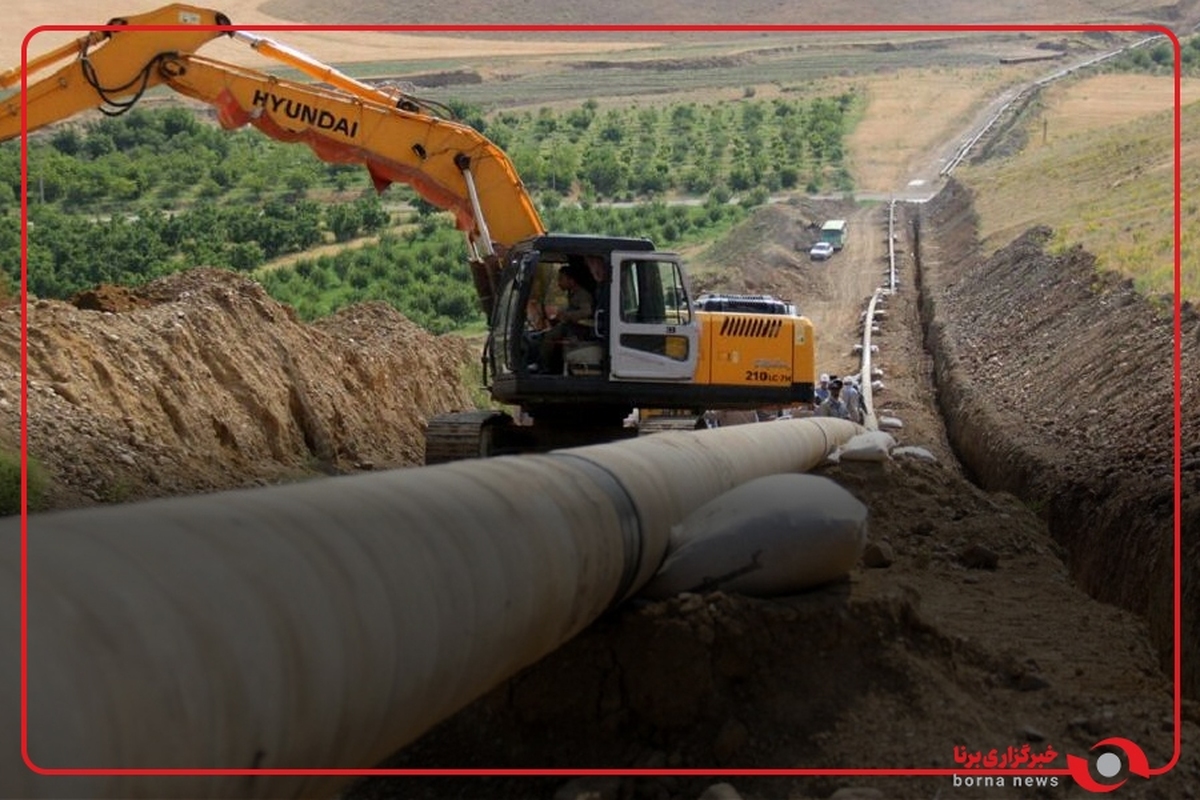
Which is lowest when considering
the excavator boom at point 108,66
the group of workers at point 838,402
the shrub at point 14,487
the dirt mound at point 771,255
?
the dirt mound at point 771,255

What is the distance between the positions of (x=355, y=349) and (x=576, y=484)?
19757mm

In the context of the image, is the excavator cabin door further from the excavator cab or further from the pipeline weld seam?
the pipeline weld seam

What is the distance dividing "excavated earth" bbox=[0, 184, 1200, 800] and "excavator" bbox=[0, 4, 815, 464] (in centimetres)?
201

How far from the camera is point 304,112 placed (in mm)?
19984

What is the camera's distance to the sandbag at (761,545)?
27.8ft

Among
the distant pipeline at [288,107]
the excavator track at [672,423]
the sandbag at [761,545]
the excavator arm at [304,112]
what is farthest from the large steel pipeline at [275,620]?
the distant pipeline at [288,107]

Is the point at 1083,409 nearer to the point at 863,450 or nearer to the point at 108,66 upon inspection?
the point at 863,450

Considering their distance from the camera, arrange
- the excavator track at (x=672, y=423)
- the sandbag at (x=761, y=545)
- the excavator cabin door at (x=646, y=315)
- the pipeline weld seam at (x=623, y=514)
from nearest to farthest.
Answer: the pipeline weld seam at (x=623, y=514) → the sandbag at (x=761, y=545) → the excavator cabin door at (x=646, y=315) → the excavator track at (x=672, y=423)

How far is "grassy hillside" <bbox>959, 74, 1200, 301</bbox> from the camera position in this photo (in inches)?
1342

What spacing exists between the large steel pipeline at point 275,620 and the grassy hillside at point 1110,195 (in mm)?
22937

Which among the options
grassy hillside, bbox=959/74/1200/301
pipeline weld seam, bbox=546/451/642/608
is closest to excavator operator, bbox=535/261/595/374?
pipeline weld seam, bbox=546/451/642/608

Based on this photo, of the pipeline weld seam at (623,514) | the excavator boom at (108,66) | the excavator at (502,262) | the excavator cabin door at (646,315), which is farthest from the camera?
the excavator boom at (108,66)

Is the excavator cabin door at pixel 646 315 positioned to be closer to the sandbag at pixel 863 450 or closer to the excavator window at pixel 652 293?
the excavator window at pixel 652 293

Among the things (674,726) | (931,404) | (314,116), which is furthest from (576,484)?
(931,404)
